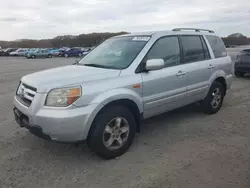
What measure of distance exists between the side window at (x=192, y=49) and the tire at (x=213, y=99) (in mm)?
732

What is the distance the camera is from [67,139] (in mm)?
3338

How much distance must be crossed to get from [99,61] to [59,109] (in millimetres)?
1433

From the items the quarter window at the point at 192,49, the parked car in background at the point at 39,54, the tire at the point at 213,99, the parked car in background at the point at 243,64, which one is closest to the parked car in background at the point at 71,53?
the parked car in background at the point at 39,54

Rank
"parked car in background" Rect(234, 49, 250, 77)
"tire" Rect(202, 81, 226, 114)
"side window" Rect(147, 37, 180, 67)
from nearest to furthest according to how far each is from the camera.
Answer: "side window" Rect(147, 37, 180, 67) → "tire" Rect(202, 81, 226, 114) → "parked car in background" Rect(234, 49, 250, 77)

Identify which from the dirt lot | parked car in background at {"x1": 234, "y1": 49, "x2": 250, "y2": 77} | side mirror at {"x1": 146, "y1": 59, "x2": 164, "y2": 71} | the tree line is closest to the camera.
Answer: the dirt lot

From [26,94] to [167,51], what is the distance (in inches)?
94.3

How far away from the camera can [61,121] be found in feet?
10.6

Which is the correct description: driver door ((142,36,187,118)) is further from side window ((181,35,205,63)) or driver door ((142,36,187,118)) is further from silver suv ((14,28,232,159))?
side window ((181,35,205,63))

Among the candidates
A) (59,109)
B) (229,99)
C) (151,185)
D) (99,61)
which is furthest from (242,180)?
(229,99)

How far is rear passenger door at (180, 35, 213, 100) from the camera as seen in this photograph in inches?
192

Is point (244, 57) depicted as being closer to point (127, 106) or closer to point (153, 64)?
point (153, 64)

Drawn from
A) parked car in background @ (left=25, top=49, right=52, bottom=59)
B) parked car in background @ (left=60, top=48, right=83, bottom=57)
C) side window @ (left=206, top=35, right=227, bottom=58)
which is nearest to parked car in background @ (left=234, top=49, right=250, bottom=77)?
side window @ (left=206, top=35, right=227, bottom=58)

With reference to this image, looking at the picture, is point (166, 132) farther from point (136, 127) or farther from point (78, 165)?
point (78, 165)

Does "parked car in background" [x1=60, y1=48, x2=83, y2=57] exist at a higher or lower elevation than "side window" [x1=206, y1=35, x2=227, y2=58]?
lower
